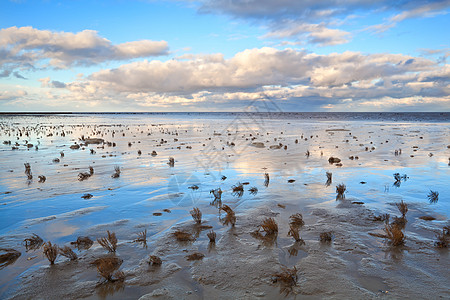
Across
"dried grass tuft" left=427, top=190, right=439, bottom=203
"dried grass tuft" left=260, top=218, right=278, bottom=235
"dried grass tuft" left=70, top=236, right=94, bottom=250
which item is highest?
"dried grass tuft" left=427, top=190, right=439, bottom=203

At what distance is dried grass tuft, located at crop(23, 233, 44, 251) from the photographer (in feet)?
21.1

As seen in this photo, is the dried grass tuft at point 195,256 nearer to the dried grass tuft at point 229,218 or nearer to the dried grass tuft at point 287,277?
the dried grass tuft at point 287,277

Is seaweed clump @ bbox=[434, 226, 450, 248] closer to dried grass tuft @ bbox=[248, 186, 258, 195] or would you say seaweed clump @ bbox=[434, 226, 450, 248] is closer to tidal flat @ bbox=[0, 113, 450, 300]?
tidal flat @ bbox=[0, 113, 450, 300]

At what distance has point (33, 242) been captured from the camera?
662cm

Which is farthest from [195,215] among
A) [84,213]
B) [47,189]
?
[47,189]

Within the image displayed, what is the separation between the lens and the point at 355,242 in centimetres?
650

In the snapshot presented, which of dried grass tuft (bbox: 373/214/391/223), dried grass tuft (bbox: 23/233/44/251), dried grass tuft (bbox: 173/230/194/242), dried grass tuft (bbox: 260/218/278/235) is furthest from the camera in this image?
dried grass tuft (bbox: 373/214/391/223)

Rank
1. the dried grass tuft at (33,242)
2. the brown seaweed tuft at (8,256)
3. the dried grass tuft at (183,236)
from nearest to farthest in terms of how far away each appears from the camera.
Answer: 1. the brown seaweed tuft at (8,256)
2. the dried grass tuft at (33,242)
3. the dried grass tuft at (183,236)

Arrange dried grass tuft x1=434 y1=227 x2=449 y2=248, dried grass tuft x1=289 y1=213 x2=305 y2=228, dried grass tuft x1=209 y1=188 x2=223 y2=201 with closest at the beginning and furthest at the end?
dried grass tuft x1=434 y1=227 x2=449 y2=248 → dried grass tuft x1=289 y1=213 x2=305 y2=228 → dried grass tuft x1=209 y1=188 x2=223 y2=201

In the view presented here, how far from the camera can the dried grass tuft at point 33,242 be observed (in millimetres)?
6434

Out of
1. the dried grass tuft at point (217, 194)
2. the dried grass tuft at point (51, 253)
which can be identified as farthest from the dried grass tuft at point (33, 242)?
the dried grass tuft at point (217, 194)

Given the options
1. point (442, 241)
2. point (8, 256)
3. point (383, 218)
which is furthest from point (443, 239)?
point (8, 256)

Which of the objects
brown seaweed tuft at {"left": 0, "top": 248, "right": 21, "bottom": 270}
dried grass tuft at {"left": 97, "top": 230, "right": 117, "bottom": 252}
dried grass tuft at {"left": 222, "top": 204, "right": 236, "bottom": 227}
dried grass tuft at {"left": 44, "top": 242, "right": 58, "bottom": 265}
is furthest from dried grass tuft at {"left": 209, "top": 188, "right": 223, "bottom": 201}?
brown seaweed tuft at {"left": 0, "top": 248, "right": 21, "bottom": 270}

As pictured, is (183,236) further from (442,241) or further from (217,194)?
Answer: (442,241)
